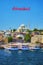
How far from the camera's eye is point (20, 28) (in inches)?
2119

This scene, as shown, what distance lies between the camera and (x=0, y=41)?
38656 millimetres

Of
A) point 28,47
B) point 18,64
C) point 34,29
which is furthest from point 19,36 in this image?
point 18,64

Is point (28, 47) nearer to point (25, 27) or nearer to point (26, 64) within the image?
point (26, 64)

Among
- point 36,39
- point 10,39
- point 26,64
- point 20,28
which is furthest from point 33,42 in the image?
point 26,64

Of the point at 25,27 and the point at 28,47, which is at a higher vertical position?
the point at 25,27

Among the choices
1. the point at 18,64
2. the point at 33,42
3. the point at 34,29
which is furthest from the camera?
the point at 34,29

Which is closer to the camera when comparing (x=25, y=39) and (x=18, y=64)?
(x=18, y=64)

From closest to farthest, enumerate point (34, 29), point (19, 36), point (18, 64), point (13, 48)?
point (18, 64), point (13, 48), point (19, 36), point (34, 29)

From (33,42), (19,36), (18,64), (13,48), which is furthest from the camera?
(19,36)

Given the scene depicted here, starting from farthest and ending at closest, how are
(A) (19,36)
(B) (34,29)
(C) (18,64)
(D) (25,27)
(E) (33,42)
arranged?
(D) (25,27)
(B) (34,29)
(A) (19,36)
(E) (33,42)
(C) (18,64)

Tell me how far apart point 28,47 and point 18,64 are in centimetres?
1719

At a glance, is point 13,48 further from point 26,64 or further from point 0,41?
point 26,64

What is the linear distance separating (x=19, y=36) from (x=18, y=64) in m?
27.7

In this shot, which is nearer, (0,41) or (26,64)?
(26,64)
